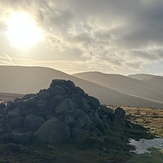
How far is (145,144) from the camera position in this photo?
67625 millimetres

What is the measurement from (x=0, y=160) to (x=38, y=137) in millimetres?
12529

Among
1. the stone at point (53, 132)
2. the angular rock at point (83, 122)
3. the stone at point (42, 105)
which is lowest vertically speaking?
the stone at point (53, 132)

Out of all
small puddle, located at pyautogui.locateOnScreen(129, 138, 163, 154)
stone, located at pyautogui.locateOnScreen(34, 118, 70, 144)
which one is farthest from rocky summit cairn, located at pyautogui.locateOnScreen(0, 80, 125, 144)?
small puddle, located at pyautogui.locateOnScreen(129, 138, 163, 154)

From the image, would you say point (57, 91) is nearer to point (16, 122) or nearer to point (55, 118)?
point (55, 118)

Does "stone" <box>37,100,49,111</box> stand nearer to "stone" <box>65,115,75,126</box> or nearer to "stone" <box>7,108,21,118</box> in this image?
"stone" <box>7,108,21,118</box>

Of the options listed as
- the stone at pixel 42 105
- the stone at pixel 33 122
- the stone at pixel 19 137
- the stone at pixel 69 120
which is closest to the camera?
the stone at pixel 19 137

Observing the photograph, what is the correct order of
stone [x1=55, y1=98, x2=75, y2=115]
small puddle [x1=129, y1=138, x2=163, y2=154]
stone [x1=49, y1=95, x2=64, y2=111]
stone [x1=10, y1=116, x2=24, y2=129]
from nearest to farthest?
small puddle [x1=129, y1=138, x2=163, y2=154], stone [x1=10, y1=116, x2=24, y2=129], stone [x1=55, y1=98, x2=75, y2=115], stone [x1=49, y1=95, x2=64, y2=111]

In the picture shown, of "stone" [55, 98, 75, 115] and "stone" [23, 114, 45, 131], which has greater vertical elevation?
"stone" [55, 98, 75, 115]

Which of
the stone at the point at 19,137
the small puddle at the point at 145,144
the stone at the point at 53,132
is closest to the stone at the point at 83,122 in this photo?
the stone at the point at 53,132

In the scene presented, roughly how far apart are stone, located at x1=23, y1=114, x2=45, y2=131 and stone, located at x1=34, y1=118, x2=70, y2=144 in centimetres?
282

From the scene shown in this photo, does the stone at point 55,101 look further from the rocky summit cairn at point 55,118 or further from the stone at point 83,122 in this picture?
the stone at point 83,122

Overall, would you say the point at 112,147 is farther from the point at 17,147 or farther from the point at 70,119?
the point at 17,147

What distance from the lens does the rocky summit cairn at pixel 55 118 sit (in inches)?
2381

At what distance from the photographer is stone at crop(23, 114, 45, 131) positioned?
209 feet
